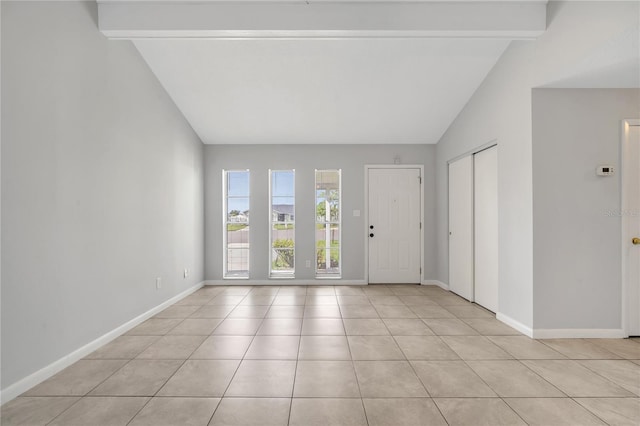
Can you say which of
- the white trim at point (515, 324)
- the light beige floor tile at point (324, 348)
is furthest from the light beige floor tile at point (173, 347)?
the white trim at point (515, 324)

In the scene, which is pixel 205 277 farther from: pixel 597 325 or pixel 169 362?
pixel 597 325

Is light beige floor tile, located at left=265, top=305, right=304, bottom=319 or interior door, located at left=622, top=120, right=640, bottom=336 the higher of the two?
interior door, located at left=622, top=120, right=640, bottom=336

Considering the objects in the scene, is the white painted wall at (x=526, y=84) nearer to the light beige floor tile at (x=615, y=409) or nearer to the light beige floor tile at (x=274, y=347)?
the light beige floor tile at (x=615, y=409)

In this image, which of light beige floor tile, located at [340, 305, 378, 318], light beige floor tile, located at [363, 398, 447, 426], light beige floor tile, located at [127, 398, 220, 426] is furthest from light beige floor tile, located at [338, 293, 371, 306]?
light beige floor tile, located at [127, 398, 220, 426]

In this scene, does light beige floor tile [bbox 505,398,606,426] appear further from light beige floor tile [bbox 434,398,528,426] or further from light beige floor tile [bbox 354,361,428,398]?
light beige floor tile [bbox 354,361,428,398]

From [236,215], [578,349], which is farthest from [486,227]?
[236,215]

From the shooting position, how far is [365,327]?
3305 mm

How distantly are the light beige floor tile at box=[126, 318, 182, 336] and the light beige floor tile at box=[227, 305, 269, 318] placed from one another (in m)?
0.64

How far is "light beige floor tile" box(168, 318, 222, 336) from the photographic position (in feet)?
10.3

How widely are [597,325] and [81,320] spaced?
4842mm

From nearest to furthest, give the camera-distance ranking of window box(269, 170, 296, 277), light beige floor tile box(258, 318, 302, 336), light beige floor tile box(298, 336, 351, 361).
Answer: light beige floor tile box(298, 336, 351, 361)
light beige floor tile box(258, 318, 302, 336)
window box(269, 170, 296, 277)

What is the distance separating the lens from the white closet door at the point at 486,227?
3.81 m

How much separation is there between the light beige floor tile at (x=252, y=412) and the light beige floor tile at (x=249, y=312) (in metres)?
1.73

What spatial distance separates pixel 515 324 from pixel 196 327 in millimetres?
3484
